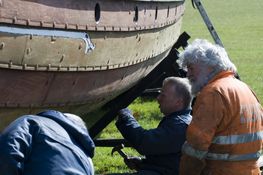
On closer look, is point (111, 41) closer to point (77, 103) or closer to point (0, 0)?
point (77, 103)

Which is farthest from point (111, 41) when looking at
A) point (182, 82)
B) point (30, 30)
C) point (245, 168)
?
point (245, 168)

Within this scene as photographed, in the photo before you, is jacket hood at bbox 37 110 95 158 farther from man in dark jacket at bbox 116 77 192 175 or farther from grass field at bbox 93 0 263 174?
grass field at bbox 93 0 263 174

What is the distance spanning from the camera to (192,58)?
4.66m

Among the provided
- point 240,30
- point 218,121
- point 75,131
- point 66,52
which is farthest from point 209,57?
point 240,30

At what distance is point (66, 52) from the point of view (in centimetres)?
505

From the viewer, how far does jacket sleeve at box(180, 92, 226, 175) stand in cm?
444

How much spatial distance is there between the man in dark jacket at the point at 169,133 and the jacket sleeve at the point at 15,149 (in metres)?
1.91

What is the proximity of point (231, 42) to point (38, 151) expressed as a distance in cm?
2003

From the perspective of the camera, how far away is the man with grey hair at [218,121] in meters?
4.47

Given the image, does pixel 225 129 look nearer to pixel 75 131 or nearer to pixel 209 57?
pixel 209 57

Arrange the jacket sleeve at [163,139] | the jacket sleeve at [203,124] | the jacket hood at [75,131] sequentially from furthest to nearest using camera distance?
the jacket sleeve at [163,139]
the jacket sleeve at [203,124]
the jacket hood at [75,131]

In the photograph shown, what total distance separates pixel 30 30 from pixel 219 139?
1406 millimetres

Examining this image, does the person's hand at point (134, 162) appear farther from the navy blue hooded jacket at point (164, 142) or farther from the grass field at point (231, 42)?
the grass field at point (231, 42)

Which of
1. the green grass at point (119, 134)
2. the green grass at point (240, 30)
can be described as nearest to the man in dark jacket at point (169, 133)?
the green grass at point (119, 134)
